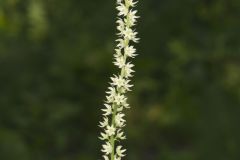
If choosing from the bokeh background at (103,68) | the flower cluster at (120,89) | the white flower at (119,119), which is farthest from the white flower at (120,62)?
the bokeh background at (103,68)

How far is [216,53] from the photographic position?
1767 centimetres

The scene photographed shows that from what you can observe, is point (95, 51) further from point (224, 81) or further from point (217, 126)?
point (217, 126)

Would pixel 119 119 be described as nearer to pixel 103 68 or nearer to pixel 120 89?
pixel 120 89

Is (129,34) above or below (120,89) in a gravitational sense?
above

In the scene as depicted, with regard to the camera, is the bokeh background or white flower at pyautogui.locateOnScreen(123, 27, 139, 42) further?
the bokeh background

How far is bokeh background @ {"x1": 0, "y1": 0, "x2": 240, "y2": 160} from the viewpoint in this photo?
16141 millimetres

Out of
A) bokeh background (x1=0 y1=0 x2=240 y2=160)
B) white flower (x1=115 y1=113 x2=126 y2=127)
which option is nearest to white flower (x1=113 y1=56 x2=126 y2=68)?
white flower (x1=115 y1=113 x2=126 y2=127)

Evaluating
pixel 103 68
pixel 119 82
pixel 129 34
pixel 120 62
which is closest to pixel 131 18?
pixel 129 34

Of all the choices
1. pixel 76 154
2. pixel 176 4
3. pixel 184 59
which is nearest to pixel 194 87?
pixel 184 59

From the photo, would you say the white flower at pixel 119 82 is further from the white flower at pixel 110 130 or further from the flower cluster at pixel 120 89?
the white flower at pixel 110 130

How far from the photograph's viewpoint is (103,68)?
→ 18.2 metres

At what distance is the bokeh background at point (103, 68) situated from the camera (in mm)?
16141

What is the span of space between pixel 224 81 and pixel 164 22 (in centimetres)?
206

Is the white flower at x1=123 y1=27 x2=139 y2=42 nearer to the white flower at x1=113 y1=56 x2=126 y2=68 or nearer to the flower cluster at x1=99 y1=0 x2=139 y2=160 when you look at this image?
the flower cluster at x1=99 y1=0 x2=139 y2=160
